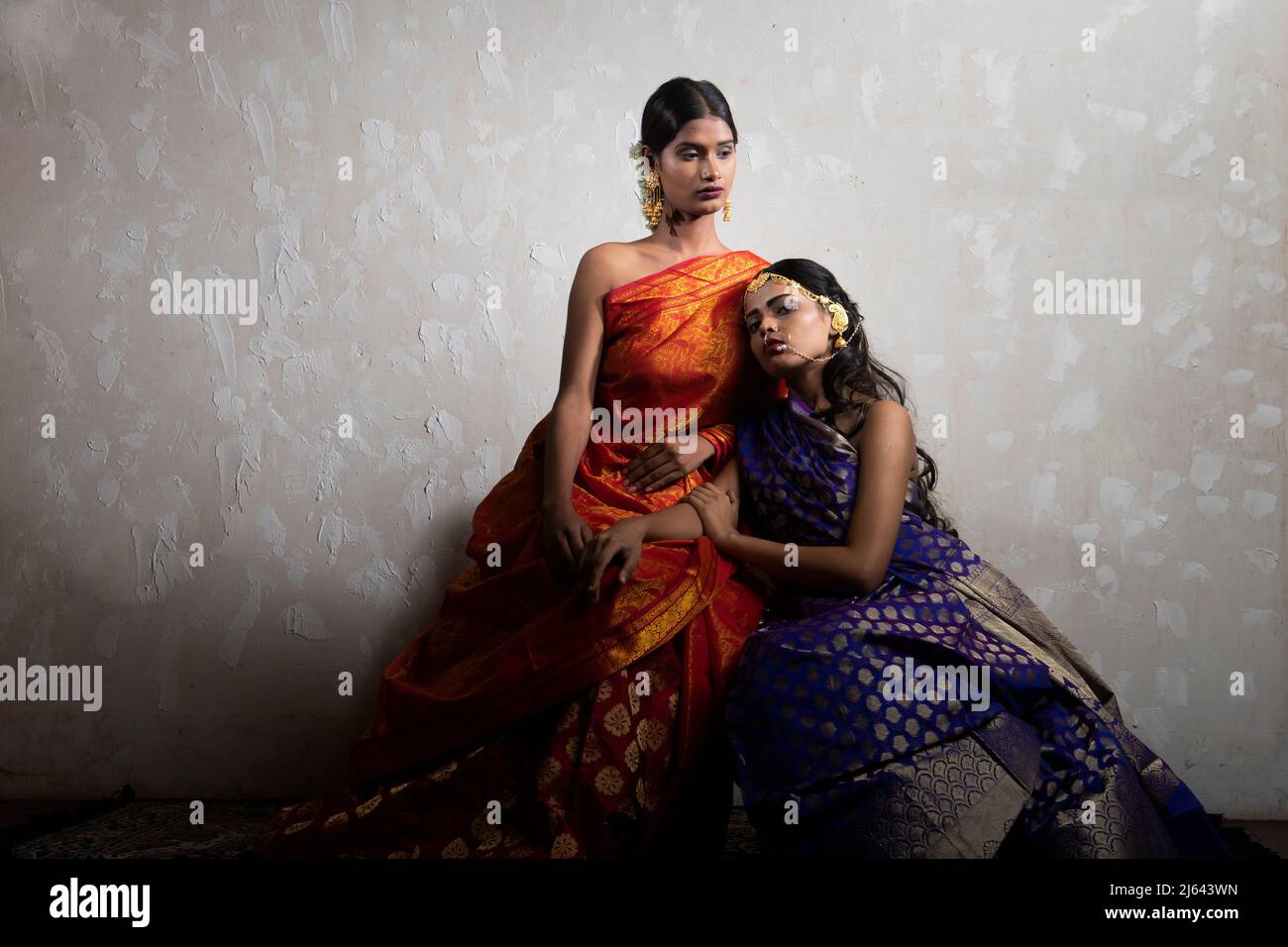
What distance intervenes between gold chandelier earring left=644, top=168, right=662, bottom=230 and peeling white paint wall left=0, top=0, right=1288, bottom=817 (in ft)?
2.45

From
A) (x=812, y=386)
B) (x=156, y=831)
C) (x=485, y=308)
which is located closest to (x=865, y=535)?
(x=812, y=386)

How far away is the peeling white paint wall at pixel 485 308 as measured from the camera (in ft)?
10.3

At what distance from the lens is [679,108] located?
7.61 ft

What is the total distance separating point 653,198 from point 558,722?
1.22 metres

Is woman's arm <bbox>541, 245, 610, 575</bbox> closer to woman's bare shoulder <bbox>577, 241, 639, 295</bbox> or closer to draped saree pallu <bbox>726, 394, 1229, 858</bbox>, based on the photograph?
woman's bare shoulder <bbox>577, 241, 639, 295</bbox>

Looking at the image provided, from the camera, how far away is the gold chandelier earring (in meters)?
2.41

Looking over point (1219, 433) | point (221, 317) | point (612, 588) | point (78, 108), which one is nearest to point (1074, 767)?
point (612, 588)

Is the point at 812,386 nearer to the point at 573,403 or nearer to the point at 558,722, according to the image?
the point at 573,403

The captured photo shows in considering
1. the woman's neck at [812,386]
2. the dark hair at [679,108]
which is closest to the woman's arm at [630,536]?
the woman's neck at [812,386]

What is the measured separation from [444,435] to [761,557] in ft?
4.78

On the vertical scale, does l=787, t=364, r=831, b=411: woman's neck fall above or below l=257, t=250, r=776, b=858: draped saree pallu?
above

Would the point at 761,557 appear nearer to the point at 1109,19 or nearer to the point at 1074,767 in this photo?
Answer: the point at 1074,767

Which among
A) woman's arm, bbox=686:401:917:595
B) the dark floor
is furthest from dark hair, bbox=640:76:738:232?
the dark floor

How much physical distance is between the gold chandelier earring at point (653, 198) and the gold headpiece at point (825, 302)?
353 mm
